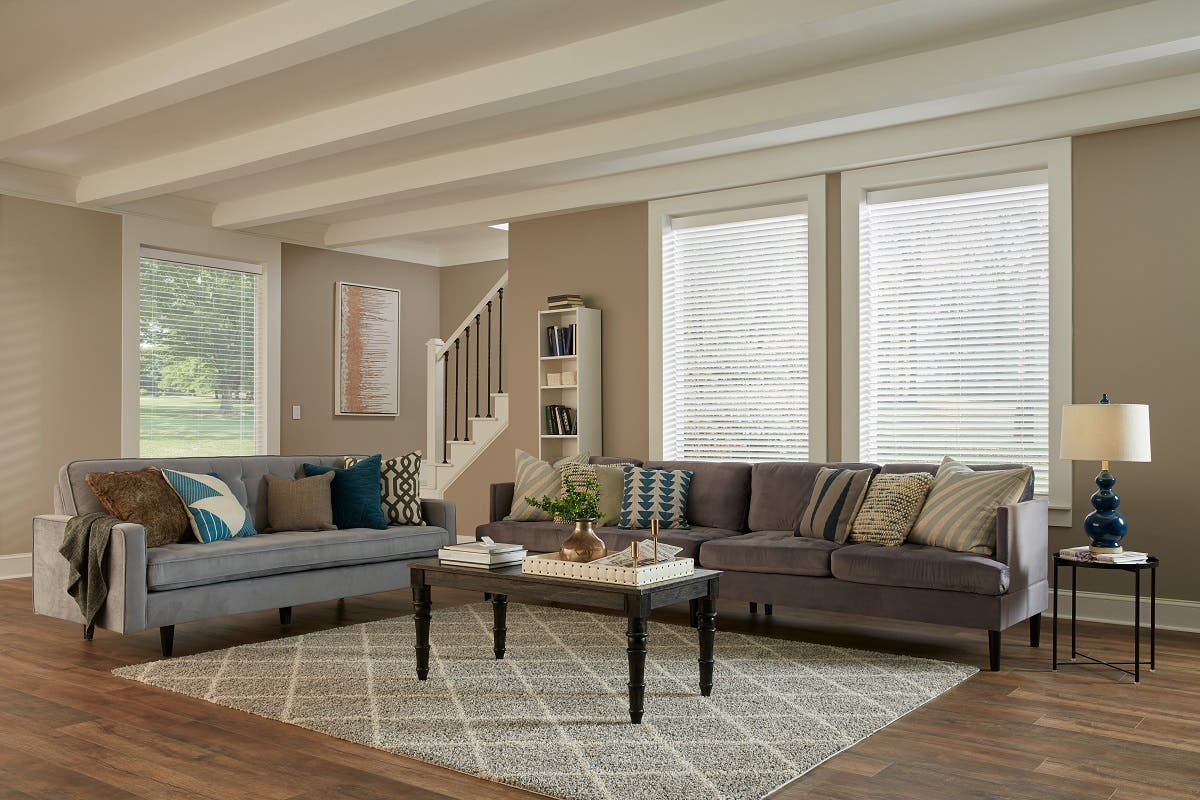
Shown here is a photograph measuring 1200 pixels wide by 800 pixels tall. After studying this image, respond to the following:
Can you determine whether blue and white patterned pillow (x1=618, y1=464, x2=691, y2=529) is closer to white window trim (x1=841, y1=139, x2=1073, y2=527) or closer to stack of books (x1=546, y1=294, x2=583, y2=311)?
white window trim (x1=841, y1=139, x2=1073, y2=527)

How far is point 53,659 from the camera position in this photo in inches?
173

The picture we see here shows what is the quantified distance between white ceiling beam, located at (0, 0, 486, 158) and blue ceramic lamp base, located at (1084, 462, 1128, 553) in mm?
3391

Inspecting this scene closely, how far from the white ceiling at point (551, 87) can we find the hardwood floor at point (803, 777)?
2711 mm

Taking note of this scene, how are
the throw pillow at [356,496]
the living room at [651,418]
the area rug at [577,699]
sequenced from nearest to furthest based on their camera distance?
1. the area rug at [577,699]
2. the living room at [651,418]
3. the throw pillow at [356,496]

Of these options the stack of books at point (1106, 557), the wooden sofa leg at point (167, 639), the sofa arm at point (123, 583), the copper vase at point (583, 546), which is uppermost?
the copper vase at point (583, 546)

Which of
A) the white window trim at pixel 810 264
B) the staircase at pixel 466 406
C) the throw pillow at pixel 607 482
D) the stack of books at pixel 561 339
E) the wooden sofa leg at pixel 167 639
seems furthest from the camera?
the staircase at pixel 466 406

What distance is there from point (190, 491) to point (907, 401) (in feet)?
13.3

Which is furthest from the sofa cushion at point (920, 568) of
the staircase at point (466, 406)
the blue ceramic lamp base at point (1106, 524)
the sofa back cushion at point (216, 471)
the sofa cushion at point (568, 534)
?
the staircase at point (466, 406)

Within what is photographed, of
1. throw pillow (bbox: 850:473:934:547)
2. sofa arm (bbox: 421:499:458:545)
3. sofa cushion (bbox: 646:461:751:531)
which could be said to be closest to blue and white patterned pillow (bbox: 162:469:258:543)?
sofa arm (bbox: 421:499:458:545)

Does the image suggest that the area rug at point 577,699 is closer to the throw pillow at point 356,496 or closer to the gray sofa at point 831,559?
the gray sofa at point 831,559

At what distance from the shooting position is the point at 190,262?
324 inches

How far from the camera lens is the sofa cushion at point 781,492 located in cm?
549

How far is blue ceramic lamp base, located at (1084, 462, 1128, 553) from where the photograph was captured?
435 cm

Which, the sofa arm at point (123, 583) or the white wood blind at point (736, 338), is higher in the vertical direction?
the white wood blind at point (736, 338)
